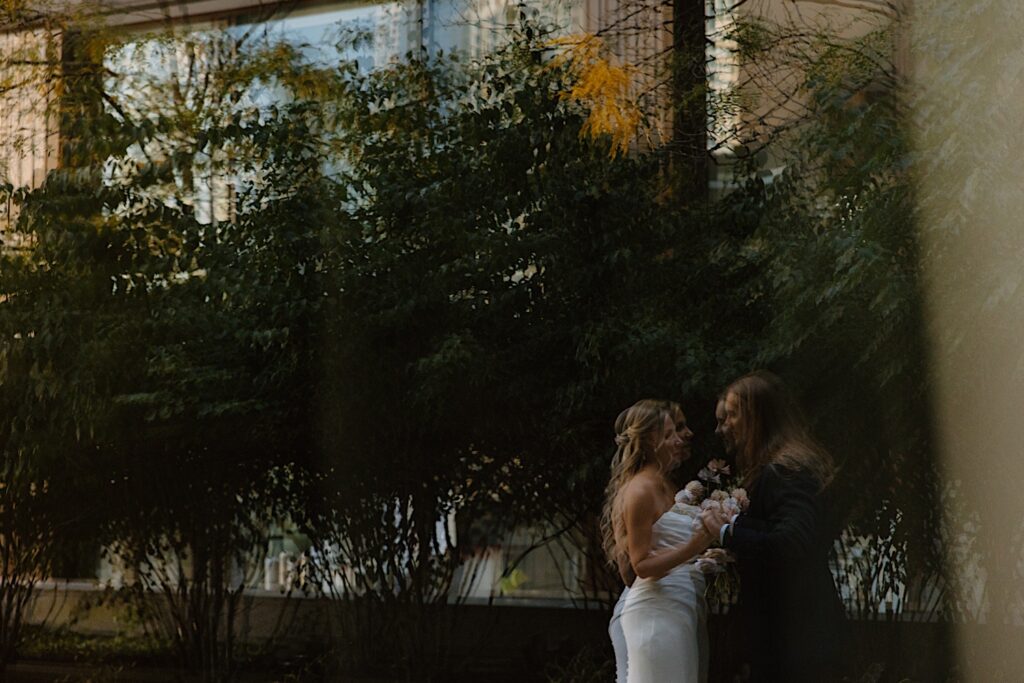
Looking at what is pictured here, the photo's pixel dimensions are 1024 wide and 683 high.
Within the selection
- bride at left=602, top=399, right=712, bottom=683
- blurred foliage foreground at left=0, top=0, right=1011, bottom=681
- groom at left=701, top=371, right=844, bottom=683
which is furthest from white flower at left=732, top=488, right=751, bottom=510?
blurred foliage foreground at left=0, top=0, right=1011, bottom=681

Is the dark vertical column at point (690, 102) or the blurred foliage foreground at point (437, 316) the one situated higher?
the dark vertical column at point (690, 102)

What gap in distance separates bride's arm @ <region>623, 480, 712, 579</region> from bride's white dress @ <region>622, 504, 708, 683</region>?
4 cm

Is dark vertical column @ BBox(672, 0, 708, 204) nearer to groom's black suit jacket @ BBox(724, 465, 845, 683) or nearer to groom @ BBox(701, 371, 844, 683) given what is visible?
groom @ BBox(701, 371, 844, 683)

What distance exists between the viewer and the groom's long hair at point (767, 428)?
4.21m

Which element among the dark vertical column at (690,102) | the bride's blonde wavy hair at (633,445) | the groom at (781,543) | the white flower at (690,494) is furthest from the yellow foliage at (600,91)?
the groom at (781,543)

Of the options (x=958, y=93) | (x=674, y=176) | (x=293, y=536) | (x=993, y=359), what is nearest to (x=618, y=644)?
(x=993, y=359)

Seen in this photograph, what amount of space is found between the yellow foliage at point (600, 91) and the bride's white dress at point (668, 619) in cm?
305

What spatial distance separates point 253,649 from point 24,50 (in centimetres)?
444

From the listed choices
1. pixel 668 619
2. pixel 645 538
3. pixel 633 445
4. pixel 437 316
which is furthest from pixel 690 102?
pixel 668 619

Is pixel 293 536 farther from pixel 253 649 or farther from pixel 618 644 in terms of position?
pixel 618 644

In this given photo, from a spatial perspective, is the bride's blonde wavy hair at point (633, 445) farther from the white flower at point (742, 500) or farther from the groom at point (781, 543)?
the white flower at point (742, 500)

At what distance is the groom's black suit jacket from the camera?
Result: 4020mm

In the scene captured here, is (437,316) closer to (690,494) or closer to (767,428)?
(690,494)

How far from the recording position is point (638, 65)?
7820 mm
